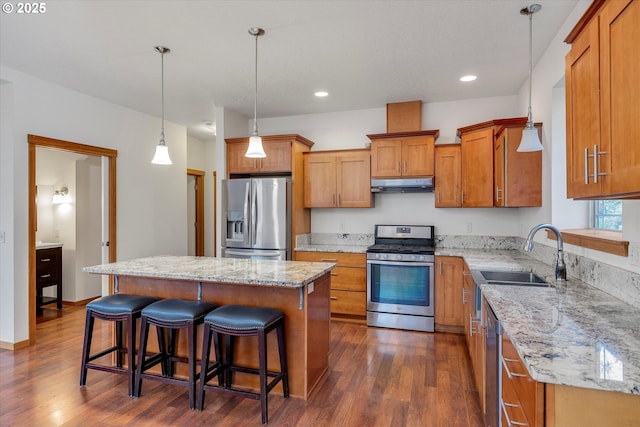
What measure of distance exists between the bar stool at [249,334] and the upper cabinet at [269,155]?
2.41 m

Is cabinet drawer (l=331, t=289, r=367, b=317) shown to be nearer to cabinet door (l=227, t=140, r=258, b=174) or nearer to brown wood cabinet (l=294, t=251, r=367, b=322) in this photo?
brown wood cabinet (l=294, t=251, r=367, b=322)

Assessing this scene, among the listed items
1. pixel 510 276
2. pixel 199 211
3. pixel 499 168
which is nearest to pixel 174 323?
pixel 510 276

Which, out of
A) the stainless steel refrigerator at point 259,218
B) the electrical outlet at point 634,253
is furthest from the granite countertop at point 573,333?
the stainless steel refrigerator at point 259,218

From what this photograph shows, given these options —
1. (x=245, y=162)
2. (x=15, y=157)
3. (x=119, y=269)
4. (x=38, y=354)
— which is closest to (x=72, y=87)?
(x=15, y=157)

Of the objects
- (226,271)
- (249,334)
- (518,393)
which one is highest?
(226,271)

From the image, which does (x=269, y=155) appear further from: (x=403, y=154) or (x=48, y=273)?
(x=48, y=273)

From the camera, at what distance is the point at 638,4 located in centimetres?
111

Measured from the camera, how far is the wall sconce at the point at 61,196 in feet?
16.6

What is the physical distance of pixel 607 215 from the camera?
2.45m

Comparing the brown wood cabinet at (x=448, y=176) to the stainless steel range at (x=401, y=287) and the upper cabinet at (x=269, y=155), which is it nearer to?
the stainless steel range at (x=401, y=287)

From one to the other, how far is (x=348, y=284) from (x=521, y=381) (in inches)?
119

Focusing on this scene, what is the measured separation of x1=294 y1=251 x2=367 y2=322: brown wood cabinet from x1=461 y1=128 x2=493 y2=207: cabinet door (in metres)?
1.40

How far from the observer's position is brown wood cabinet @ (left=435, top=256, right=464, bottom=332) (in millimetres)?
3789

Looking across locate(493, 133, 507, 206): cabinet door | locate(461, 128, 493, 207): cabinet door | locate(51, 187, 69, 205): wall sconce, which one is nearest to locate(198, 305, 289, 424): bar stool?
locate(493, 133, 507, 206): cabinet door
